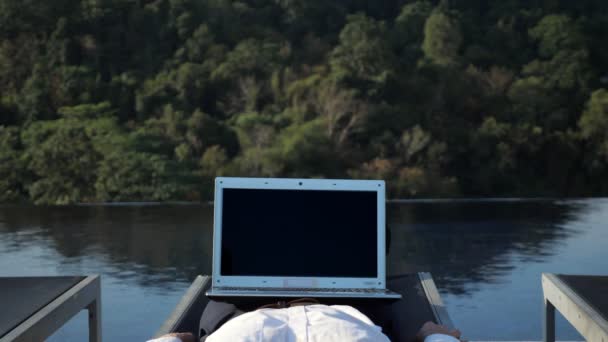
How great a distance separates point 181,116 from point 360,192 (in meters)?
10.4

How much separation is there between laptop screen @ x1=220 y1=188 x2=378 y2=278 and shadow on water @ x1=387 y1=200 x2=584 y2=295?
8.55ft

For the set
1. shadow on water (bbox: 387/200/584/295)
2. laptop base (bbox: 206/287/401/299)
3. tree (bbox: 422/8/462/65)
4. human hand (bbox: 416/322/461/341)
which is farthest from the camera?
tree (bbox: 422/8/462/65)

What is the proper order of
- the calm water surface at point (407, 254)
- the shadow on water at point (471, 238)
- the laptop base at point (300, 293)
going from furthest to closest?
the shadow on water at point (471, 238), the calm water surface at point (407, 254), the laptop base at point (300, 293)

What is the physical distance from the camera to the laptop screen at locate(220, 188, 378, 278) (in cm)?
161

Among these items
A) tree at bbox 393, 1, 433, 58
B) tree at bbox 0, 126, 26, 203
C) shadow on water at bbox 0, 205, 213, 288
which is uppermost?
tree at bbox 393, 1, 433, 58

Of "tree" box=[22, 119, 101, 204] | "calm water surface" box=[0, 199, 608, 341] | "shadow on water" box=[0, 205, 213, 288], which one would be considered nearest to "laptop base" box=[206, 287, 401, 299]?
"calm water surface" box=[0, 199, 608, 341]

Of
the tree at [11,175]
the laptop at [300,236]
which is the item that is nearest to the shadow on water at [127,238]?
the tree at [11,175]

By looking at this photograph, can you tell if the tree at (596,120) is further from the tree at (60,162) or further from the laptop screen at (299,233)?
the laptop screen at (299,233)

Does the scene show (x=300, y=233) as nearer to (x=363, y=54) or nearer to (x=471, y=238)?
(x=471, y=238)

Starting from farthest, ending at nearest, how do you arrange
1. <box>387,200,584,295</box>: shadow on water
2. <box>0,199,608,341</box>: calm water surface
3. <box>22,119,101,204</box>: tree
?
1. <box>22,119,101,204</box>: tree
2. <box>387,200,584,295</box>: shadow on water
3. <box>0,199,608,341</box>: calm water surface

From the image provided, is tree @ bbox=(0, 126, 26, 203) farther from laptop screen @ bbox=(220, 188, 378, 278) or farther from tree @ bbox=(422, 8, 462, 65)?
laptop screen @ bbox=(220, 188, 378, 278)

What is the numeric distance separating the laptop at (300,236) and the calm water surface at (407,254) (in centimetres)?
161

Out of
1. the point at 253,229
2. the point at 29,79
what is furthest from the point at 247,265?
the point at 29,79

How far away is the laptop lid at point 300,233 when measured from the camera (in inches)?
63.1
